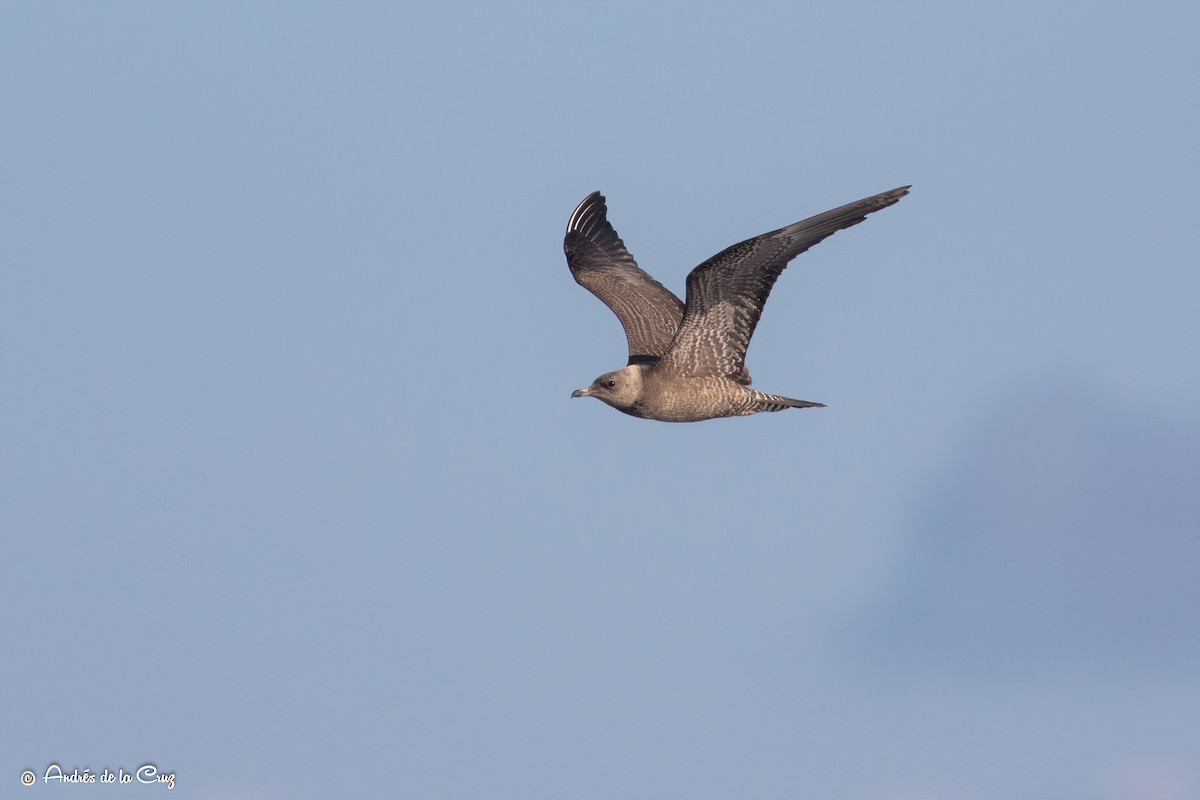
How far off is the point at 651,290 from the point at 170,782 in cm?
944

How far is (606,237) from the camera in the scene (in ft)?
76.4

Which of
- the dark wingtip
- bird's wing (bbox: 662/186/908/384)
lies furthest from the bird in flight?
the dark wingtip

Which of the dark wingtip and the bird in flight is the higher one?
the dark wingtip

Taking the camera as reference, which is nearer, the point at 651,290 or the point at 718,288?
the point at 718,288

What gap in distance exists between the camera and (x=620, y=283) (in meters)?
22.3

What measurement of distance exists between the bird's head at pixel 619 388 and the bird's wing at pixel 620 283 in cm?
108

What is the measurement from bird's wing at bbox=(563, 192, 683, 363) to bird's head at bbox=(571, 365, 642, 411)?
1079 mm

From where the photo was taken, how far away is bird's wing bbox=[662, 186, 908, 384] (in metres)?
16.8

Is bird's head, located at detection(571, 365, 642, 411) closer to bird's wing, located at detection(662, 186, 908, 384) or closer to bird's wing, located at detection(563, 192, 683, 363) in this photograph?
bird's wing, located at detection(662, 186, 908, 384)

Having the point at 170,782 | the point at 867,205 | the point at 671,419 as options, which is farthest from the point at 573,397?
the point at 170,782

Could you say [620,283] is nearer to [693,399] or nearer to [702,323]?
[693,399]

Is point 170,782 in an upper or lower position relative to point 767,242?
lower

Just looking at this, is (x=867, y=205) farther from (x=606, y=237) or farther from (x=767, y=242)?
(x=606, y=237)

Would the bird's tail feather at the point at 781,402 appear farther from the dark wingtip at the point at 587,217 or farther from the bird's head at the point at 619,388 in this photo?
the dark wingtip at the point at 587,217
